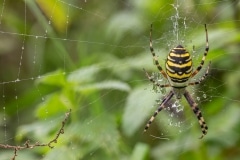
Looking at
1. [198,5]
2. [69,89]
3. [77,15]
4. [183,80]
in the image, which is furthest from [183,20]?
[77,15]

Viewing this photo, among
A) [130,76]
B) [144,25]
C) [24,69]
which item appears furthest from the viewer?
[24,69]

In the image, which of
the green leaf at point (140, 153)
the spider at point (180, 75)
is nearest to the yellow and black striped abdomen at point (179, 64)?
the spider at point (180, 75)

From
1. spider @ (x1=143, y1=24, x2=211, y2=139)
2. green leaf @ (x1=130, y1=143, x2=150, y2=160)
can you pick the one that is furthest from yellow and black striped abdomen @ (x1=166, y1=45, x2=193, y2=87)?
green leaf @ (x1=130, y1=143, x2=150, y2=160)

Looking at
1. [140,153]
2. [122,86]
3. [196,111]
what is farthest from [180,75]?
[196,111]

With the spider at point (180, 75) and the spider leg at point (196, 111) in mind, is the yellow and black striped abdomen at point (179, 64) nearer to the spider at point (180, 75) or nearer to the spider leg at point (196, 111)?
the spider at point (180, 75)

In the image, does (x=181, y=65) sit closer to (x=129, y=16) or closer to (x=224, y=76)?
(x=224, y=76)

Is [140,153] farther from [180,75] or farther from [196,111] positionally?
[196,111]
